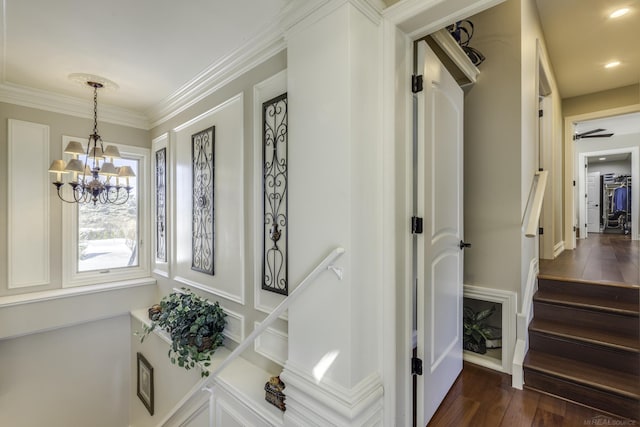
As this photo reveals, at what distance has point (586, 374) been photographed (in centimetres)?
182

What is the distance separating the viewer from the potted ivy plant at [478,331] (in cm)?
229

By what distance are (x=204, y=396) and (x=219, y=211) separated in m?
1.35

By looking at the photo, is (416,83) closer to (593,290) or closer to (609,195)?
(593,290)

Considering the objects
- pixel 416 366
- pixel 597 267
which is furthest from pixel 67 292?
pixel 597 267

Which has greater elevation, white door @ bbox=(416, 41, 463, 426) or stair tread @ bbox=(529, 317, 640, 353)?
white door @ bbox=(416, 41, 463, 426)

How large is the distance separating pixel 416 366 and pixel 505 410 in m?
0.76

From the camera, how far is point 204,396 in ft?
6.60

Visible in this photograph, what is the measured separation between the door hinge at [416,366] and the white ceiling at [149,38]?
1.87 m

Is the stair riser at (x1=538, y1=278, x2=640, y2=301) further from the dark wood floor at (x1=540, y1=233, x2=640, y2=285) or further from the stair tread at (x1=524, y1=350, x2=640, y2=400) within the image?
the stair tread at (x1=524, y1=350, x2=640, y2=400)

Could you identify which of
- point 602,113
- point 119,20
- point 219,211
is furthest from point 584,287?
point 119,20

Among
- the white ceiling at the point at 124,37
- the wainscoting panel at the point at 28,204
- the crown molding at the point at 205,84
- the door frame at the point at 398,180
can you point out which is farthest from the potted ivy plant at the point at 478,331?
the wainscoting panel at the point at 28,204

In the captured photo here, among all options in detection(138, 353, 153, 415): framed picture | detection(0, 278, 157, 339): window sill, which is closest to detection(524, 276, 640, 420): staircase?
detection(138, 353, 153, 415): framed picture

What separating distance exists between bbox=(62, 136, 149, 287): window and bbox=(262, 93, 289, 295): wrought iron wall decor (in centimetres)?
224

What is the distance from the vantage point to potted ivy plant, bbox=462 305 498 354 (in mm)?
2285
